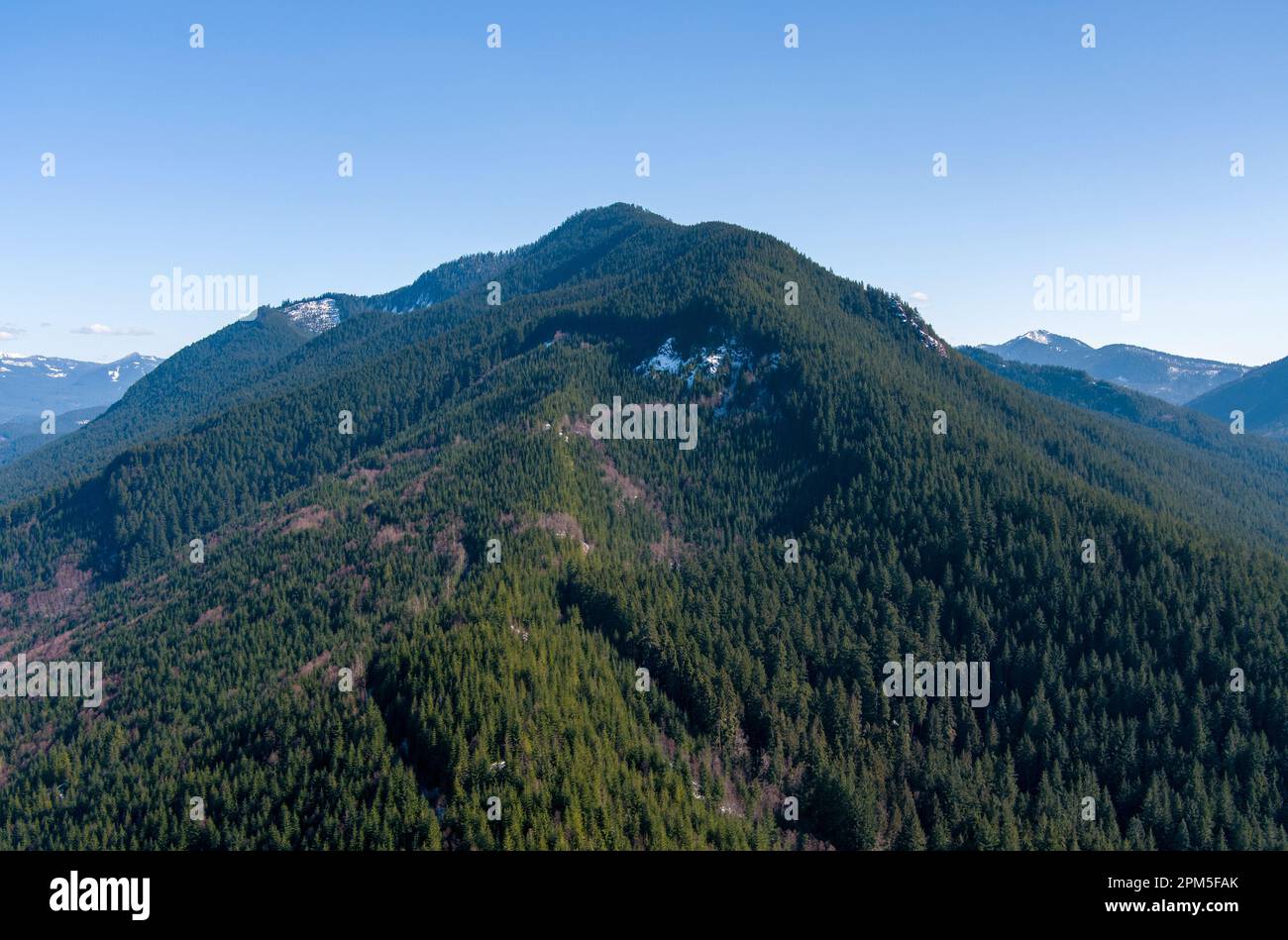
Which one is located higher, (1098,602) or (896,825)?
(1098,602)

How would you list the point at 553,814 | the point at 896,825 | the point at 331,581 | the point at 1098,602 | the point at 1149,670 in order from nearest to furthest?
the point at 553,814
the point at 896,825
the point at 1149,670
the point at 1098,602
the point at 331,581

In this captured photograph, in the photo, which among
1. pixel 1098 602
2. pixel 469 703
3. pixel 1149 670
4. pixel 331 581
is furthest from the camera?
pixel 331 581

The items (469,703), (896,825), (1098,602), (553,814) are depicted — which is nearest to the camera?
(553,814)

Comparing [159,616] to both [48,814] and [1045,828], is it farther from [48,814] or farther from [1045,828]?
[1045,828]

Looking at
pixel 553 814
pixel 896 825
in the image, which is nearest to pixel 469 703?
pixel 553 814

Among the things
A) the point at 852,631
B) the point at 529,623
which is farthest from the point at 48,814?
the point at 852,631

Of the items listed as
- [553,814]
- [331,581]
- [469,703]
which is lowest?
[553,814]

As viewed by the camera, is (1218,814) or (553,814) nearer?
(553,814)
